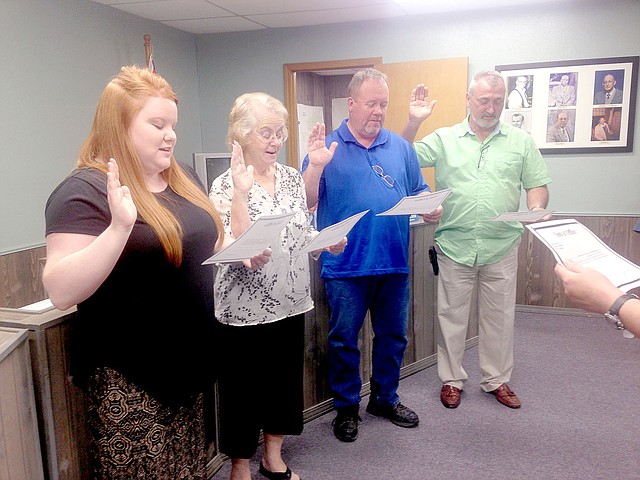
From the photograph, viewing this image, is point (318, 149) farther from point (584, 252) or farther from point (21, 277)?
point (21, 277)

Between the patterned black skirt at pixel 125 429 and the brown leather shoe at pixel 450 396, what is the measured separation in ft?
5.54

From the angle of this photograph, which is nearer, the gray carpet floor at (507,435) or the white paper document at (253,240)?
the white paper document at (253,240)

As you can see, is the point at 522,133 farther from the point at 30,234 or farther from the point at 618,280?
the point at 30,234

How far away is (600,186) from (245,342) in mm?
3318

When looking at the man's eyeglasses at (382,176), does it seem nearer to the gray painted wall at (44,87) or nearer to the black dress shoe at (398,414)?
the black dress shoe at (398,414)

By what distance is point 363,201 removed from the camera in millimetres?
2150

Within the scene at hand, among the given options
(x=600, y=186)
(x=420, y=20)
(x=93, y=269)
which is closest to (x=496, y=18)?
(x=420, y=20)

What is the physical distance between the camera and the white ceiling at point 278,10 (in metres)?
3.76

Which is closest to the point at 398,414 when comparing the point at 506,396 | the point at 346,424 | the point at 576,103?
the point at 346,424

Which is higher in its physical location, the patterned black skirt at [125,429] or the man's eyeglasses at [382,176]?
the man's eyeglasses at [382,176]

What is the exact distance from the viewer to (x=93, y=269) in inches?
40.9

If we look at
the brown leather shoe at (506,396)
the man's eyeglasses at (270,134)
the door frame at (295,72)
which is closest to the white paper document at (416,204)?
the man's eyeglasses at (270,134)

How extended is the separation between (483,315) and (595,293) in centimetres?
140

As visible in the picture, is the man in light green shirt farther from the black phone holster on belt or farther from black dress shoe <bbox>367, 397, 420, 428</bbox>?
black dress shoe <bbox>367, 397, 420, 428</bbox>
